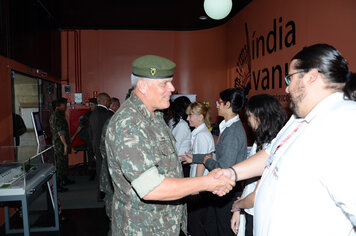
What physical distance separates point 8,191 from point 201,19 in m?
5.90

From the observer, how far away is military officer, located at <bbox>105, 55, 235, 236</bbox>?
1.30m

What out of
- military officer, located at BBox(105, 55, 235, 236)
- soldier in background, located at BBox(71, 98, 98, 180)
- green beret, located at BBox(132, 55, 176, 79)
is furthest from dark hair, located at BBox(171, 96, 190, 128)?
soldier in background, located at BBox(71, 98, 98, 180)

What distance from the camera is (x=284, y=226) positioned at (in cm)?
110

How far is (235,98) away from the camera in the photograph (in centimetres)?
255

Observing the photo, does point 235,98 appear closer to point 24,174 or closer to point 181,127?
point 181,127

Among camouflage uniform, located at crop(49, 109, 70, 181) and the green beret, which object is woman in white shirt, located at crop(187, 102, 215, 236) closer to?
the green beret

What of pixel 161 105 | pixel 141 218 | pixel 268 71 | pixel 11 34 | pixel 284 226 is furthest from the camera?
pixel 268 71

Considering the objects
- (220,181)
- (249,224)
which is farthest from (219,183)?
(249,224)

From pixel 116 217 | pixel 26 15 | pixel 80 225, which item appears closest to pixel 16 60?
pixel 26 15

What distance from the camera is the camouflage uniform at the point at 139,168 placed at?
129 cm

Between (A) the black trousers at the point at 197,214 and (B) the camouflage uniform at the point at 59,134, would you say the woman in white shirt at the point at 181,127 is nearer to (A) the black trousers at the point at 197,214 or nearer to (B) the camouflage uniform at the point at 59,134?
(A) the black trousers at the point at 197,214

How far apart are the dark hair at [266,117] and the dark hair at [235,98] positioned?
1.11 feet

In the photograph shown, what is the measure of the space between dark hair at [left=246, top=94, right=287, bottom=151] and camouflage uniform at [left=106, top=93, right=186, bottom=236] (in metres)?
0.80

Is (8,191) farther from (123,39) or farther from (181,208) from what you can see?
(123,39)
